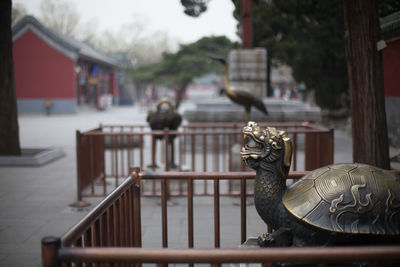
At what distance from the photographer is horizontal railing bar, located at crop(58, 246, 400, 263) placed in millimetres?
1511

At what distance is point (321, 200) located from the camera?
2330 mm

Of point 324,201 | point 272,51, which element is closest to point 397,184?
point 324,201

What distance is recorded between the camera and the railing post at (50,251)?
1.50 metres

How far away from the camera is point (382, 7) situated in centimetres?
684

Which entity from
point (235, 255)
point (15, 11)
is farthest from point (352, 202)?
point (15, 11)

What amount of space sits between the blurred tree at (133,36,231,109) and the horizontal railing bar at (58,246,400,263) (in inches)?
754

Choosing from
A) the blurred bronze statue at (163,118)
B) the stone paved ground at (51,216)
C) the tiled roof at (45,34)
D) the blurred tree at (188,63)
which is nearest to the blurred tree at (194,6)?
the blurred bronze statue at (163,118)

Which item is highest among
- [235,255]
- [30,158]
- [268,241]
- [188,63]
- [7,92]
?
[188,63]

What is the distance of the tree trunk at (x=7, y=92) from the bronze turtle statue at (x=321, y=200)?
7093mm

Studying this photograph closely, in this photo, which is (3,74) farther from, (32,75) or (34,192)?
(32,75)

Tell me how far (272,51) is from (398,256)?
50.0 ft

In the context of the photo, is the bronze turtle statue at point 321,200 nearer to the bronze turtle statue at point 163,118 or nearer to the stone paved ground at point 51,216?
the stone paved ground at point 51,216

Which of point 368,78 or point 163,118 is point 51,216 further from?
point 368,78

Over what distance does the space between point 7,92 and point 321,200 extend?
7.56m
